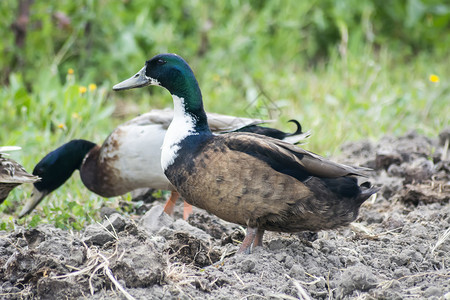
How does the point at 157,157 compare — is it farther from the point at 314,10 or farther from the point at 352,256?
the point at 314,10

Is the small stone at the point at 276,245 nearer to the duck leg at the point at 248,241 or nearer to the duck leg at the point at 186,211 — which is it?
the duck leg at the point at 248,241

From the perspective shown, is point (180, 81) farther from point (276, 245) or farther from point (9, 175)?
point (9, 175)

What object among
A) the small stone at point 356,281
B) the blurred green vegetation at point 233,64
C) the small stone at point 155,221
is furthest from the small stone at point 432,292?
the blurred green vegetation at point 233,64

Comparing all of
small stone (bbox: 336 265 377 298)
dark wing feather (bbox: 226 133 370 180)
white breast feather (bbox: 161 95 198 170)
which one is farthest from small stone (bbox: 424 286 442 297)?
white breast feather (bbox: 161 95 198 170)

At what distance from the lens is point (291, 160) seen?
3107 millimetres

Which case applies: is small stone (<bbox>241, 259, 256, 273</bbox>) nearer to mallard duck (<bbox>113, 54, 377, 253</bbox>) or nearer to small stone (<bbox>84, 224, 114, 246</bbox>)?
mallard duck (<bbox>113, 54, 377, 253</bbox>)

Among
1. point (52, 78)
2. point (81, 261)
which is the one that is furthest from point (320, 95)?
point (81, 261)

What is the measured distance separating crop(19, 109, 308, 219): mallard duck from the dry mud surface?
314mm

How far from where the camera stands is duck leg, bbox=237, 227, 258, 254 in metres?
3.20

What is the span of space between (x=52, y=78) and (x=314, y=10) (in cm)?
351

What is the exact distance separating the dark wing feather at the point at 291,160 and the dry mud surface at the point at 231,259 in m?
0.42

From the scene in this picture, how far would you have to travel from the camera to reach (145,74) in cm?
351

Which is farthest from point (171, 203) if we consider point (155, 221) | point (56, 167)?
point (56, 167)

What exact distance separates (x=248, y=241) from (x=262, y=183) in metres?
0.33
